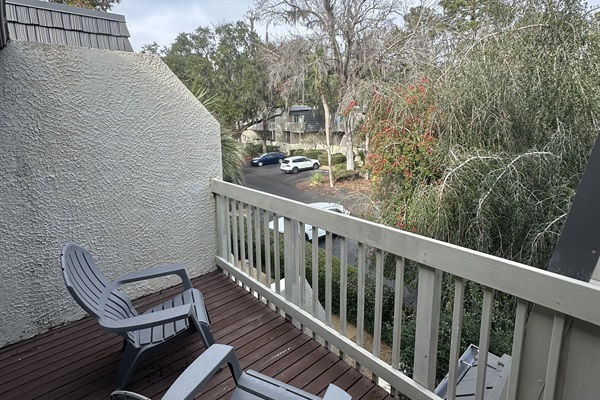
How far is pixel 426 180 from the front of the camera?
18.6 ft

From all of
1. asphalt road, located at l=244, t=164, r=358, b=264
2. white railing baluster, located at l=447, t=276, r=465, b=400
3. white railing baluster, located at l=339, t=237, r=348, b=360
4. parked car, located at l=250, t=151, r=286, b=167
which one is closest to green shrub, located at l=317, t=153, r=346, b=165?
asphalt road, located at l=244, t=164, r=358, b=264

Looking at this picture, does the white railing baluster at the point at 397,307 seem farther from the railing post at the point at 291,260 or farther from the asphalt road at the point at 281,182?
the asphalt road at the point at 281,182

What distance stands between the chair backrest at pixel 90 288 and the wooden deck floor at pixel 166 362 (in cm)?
41

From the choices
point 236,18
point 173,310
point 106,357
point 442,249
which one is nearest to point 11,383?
point 106,357

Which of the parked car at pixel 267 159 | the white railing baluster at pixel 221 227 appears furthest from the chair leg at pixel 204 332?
the parked car at pixel 267 159

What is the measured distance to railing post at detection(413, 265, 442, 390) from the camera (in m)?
1.73

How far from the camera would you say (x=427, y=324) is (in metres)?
1.79

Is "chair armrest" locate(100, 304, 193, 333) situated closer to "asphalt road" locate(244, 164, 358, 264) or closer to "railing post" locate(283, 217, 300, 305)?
"railing post" locate(283, 217, 300, 305)

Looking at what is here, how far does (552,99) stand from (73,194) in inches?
213

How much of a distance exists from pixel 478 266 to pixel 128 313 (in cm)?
215

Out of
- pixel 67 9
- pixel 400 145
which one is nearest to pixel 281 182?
pixel 400 145

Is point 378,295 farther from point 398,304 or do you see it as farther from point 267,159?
point 267,159

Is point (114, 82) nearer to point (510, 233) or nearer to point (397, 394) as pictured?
point (397, 394)

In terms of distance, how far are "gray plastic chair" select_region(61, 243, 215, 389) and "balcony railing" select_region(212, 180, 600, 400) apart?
29.2 inches
